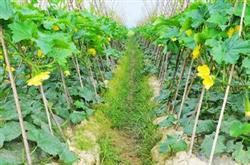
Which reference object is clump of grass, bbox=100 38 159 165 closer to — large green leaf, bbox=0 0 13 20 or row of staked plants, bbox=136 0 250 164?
row of staked plants, bbox=136 0 250 164

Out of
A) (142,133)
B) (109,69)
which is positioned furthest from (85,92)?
(109,69)

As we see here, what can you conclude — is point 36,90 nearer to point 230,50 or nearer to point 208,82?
point 208,82

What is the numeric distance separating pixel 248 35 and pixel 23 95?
2090mm

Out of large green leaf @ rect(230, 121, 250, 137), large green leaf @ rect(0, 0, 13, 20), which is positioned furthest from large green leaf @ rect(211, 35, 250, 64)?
large green leaf @ rect(0, 0, 13, 20)

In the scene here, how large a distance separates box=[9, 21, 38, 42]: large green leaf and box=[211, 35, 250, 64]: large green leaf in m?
1.16

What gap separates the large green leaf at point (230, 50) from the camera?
2629mm

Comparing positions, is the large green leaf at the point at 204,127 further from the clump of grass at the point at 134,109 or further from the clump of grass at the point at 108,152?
the clump of grass at the point at 108,152

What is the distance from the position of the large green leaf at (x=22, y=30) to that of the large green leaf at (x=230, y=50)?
1.16 metres

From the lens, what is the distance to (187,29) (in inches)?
132

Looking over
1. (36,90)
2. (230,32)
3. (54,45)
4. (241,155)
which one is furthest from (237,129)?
(36,90)

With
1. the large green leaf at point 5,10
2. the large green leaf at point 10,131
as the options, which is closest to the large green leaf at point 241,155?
the large green leaf at point 10,131

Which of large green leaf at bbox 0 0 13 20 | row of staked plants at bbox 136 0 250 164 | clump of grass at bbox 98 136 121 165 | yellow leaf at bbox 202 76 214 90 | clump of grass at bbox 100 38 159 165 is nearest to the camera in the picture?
large green leaf at bbox 0 0 13 20

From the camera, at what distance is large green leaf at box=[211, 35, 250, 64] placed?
2.63 m

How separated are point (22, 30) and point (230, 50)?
4.33 ft
